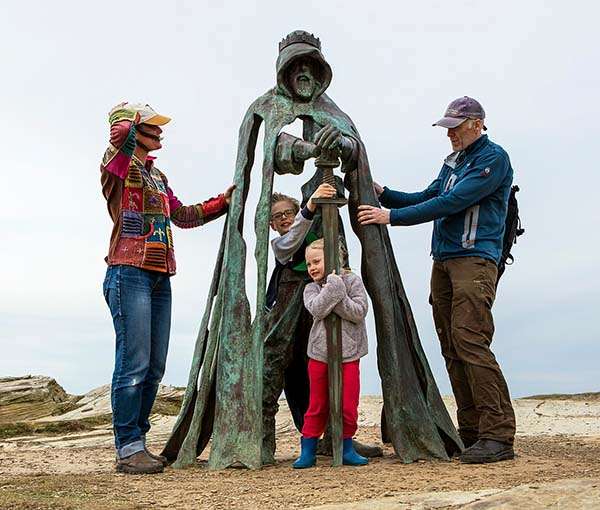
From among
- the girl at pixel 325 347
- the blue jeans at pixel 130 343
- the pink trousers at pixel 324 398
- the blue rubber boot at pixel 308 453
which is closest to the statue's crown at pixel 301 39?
the girl at pixel 325 347

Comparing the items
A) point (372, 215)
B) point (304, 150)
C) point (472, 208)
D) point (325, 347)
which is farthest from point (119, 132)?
point (472, 208)

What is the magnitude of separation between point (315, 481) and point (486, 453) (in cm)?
130

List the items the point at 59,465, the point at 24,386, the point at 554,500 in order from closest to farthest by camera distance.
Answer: the point at 554,500 < the point at 59,465 < the point at 24,386

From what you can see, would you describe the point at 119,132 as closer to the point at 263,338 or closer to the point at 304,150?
the point at 304,150

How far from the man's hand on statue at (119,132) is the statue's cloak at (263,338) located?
3.17 feet

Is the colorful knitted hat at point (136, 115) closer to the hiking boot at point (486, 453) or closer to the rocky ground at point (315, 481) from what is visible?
the rocky ground at point (315, 481)

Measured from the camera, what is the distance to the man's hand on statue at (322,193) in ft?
19.0

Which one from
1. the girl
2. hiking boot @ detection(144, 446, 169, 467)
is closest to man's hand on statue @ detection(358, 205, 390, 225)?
the girl

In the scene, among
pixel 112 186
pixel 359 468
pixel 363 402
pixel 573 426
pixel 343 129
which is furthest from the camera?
pixel 363 402

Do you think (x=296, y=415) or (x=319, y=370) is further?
(x=296, y=415)

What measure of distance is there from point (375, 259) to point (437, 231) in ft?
1.59

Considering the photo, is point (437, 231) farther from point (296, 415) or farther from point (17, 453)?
point (17, 453)

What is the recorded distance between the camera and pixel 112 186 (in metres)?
5.93

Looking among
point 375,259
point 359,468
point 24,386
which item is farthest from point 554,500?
point 24,386
